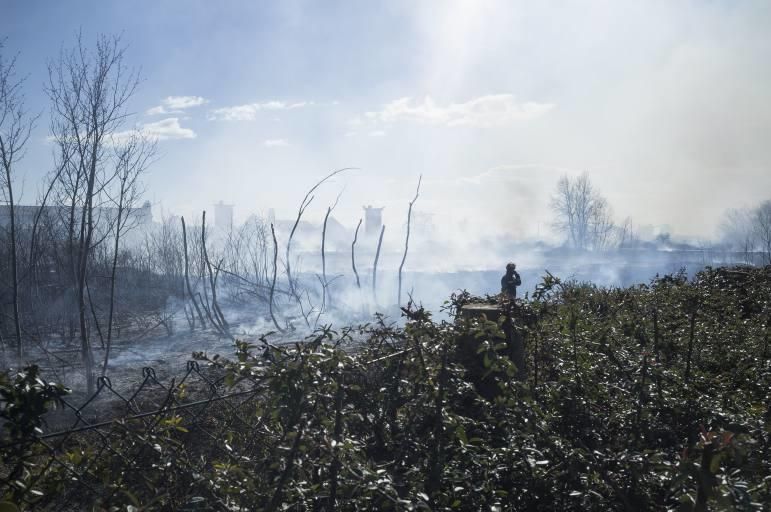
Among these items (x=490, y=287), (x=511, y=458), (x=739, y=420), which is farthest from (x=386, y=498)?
(x=490, y=287)

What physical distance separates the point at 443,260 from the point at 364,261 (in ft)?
25.6

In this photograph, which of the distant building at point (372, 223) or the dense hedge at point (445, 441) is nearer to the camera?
the dense hedge at point (445, 441)

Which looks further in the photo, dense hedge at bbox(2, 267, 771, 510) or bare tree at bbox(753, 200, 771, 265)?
bare tree at bbox(753, 200, 771, 265)

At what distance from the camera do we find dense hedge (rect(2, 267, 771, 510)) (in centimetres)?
167

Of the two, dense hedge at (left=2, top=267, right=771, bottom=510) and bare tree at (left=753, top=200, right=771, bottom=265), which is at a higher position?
bare tree at (left=753, top=200, right=771, bottom=265)

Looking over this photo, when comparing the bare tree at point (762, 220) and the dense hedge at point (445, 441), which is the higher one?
the bare tree at point (762, 220)

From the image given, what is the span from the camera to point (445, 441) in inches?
85.8

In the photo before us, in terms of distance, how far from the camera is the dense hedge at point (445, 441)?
1672 millimetres

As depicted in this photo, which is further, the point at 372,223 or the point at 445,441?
the point at 372,223

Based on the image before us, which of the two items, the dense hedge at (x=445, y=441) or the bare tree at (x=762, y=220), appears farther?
the bare tree at (x=762, y=220)

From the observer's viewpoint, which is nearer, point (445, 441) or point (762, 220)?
point (445, 441)

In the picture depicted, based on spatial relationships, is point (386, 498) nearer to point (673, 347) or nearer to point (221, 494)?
point (221, 494)

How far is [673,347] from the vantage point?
4113 mm

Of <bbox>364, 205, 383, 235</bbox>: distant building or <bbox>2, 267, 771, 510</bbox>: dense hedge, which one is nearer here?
<bbox>2, 267, 771, 510</bbox>: dense hedge
